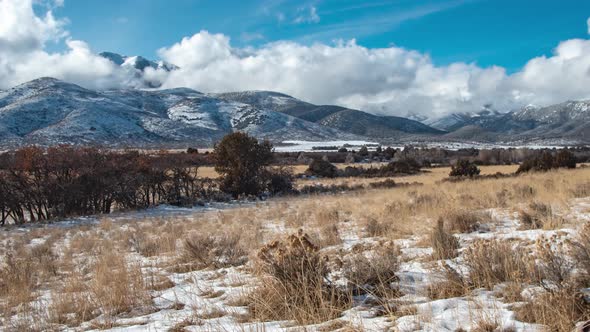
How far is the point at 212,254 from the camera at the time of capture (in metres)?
6.79

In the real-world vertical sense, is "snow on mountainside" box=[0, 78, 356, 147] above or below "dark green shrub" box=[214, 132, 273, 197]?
above

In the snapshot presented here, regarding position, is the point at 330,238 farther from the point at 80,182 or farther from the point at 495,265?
the point at 80,182

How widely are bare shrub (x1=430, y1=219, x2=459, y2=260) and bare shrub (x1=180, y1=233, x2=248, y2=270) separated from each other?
290 cm

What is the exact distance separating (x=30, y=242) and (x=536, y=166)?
2637 cm

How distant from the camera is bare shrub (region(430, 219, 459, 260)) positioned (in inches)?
215

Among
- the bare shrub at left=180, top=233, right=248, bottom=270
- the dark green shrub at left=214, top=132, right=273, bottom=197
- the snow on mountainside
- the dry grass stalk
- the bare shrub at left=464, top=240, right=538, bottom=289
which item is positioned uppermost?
the snow on mountainside

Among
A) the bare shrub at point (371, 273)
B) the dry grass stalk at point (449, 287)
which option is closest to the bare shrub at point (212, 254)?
the bare shrub at point (371, 273)

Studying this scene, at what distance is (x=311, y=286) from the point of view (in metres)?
4.12

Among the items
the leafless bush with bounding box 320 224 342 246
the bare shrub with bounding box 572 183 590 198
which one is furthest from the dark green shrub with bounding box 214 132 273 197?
the bare shrub with bounding box 572 183 590 198

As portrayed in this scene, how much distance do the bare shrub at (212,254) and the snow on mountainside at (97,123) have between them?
112 meters

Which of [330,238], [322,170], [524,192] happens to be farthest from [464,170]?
[330,238]

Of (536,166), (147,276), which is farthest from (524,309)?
(536,166)

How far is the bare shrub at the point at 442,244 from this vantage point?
546cm

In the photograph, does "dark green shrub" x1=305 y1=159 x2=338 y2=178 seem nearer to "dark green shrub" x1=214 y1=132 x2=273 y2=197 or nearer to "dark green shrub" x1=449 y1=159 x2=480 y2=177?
"dark green shrub" x1=449 y1=159 x2=480 y2=177
